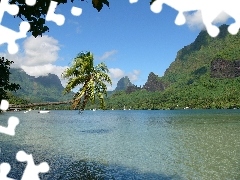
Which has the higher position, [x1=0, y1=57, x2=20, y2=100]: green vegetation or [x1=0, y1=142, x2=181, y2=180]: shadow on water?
[x1=0, y1=57, x2=20, y2=100]: green vegetation

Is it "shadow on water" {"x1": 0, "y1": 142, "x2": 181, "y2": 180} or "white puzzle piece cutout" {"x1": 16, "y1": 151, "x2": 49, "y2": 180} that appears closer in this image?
"white puzzle piece cutout" {"x1": 16, "y1": 151, "x2": 49, "y2": 180}

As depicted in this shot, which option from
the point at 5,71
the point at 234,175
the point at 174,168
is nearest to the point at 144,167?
the point at 174,168

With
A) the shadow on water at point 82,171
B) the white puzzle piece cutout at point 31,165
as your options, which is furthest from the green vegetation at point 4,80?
the shadow on water at point 82,171

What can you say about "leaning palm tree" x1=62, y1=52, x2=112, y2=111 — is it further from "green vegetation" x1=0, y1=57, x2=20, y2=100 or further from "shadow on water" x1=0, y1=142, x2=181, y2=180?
"shadow on water" x1=0, y1=142, x2=181, y2=180

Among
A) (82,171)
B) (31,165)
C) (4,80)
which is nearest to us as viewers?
(4,80)

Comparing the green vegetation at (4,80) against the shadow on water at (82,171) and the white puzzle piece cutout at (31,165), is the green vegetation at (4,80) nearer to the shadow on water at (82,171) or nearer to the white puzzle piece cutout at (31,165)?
the white puzzle piece cutout at (31,165)

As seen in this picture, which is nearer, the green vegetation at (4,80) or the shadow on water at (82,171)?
the green vegetation at (4,80)

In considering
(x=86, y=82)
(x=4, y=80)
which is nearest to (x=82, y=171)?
(x=86, y=82)

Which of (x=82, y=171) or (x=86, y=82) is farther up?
(x=86, y=82)

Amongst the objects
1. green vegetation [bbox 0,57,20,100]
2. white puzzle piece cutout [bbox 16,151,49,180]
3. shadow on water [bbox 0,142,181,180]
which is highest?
green vegetation [bbox 0,57,20,100]

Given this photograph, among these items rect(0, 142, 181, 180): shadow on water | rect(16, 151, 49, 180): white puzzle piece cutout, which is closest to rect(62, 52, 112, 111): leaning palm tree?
rect(16, 151, 49, 180): white puzzle piece cutout

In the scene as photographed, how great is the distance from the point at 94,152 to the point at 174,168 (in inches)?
516

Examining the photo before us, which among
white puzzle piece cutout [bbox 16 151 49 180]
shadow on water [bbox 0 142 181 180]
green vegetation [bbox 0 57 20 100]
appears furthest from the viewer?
shadow on water [bbox 0 142 181 180]

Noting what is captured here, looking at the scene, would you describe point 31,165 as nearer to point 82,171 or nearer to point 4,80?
point 4,80
